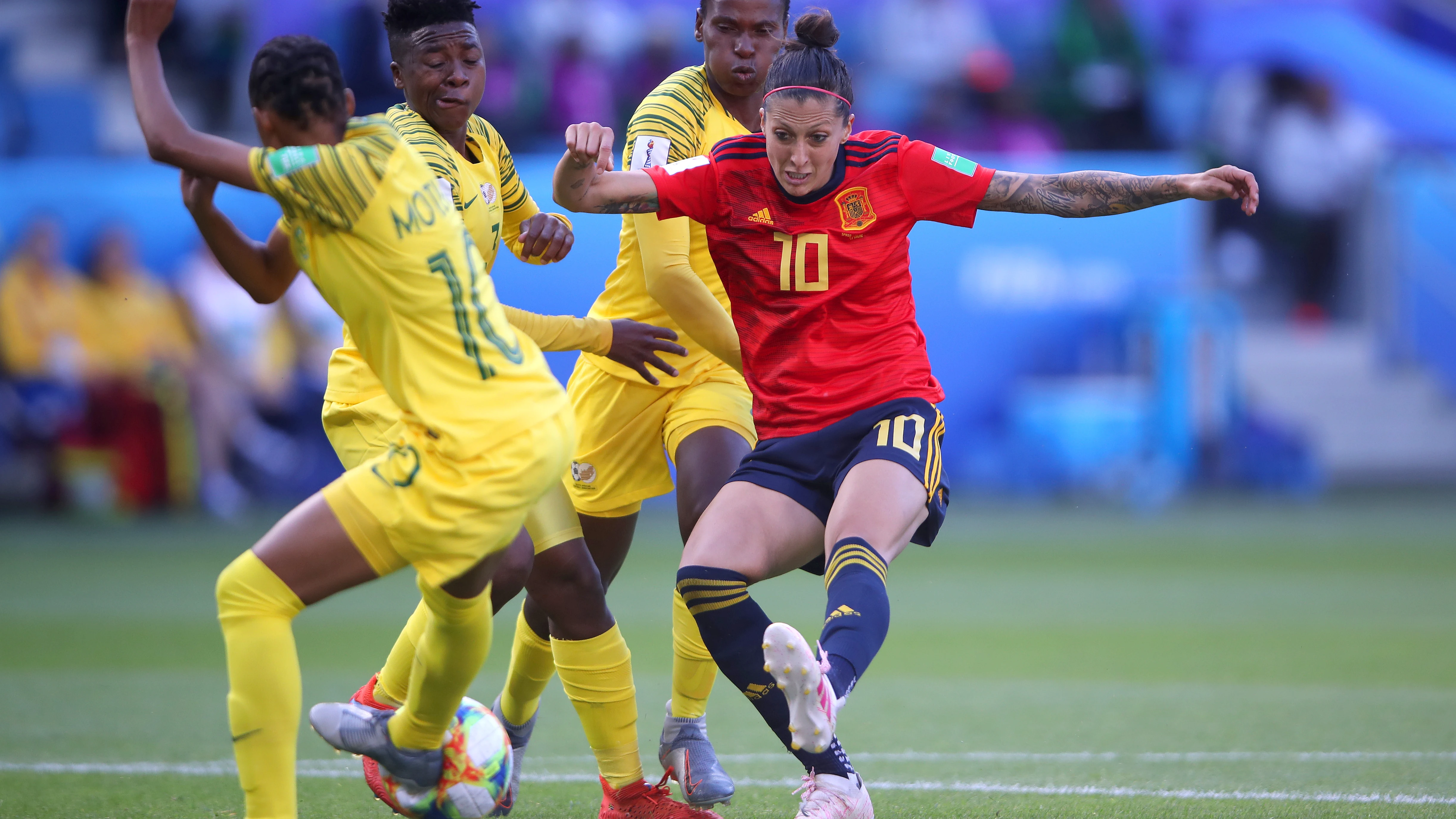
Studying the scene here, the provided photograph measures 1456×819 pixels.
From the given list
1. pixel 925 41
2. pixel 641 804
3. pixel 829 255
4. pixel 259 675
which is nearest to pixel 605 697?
pixel 641 804

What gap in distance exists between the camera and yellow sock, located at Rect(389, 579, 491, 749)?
3.73 m

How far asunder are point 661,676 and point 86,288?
9.36 metres

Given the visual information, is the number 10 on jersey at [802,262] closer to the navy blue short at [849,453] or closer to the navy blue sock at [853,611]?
the navy blue short at [849,453]

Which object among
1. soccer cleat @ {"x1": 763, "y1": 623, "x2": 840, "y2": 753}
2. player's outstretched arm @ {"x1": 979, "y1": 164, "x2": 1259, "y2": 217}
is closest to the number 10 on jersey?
player's outstretched arm @ {"x1": 979, "y1": 164, "x2": 1259, "y2": 217}

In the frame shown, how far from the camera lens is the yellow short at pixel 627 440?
5184mm

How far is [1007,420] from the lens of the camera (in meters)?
15.8

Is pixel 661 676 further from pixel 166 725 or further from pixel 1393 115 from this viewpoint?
pixel 1393 115

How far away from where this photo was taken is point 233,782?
5059 millimetres

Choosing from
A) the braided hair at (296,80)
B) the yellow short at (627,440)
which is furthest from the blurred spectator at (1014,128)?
the braided hair at (296,80)

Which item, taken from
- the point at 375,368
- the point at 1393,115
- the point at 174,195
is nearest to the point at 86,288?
the point at 174,195

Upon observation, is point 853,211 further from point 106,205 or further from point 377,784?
point 106,205

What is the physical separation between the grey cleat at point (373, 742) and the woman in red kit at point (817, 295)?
84cm

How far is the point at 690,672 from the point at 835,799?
1134 mm

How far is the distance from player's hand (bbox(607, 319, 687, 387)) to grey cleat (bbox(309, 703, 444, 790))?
134 centimetres
